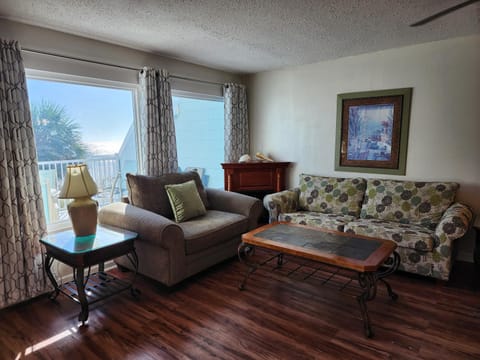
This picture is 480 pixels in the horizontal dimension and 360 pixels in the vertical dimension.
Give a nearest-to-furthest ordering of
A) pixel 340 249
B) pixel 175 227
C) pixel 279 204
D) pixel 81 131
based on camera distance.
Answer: pixel 340 249 → pixel 175 227 → pixel 81 131 → pixel 279 204

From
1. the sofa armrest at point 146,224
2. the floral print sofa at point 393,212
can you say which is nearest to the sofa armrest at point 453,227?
the floral print sofa at point 393,212

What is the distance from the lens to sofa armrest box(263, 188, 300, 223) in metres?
3.73

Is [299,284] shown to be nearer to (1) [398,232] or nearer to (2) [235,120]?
(1) [398,232]

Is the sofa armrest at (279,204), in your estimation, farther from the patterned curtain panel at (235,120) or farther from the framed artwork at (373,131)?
the patterned curtain panel at (235,120)

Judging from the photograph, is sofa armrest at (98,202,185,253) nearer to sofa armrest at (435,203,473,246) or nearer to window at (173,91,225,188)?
window at (173,91,225,188)

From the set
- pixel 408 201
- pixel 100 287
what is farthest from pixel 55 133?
pixel 408 201

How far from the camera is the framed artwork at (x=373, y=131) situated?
3.58 metres

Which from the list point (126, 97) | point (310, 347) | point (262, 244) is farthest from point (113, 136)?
point (310, 347)

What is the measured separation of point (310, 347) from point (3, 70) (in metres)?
2.97

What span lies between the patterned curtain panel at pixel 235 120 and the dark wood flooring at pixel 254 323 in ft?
7.28

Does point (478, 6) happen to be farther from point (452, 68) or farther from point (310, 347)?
point (310, 347)

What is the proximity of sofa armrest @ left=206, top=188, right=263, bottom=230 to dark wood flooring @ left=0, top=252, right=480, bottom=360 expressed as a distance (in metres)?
0.80

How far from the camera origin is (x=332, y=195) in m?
3.83

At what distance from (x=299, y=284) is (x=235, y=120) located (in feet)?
8.65
